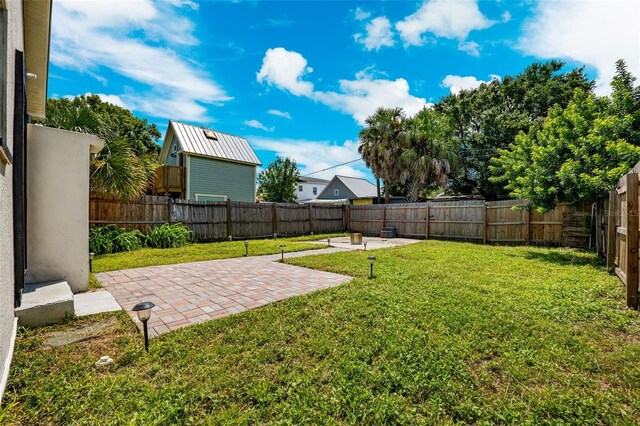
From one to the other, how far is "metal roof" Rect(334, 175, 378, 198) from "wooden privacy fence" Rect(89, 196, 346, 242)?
43.3 ft

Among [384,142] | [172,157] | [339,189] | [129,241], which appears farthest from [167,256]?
[339,189]

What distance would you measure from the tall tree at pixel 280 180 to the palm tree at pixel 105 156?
1837 cm

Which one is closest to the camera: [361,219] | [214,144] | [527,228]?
[527,228]

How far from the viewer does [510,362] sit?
2350 mm

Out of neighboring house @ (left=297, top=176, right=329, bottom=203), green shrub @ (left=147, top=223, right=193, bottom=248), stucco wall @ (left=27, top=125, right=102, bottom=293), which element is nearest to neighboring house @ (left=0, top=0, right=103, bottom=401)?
stucco wall @ (left=27, top=125, right=102, bottom=293)

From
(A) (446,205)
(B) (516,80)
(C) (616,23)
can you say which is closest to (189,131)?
(A) (446,205)

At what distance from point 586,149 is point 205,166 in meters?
15.9

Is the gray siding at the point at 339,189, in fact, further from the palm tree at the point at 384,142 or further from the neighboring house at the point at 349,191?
the palm tree at the point at 384,142

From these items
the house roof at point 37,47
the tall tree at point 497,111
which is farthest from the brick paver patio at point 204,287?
the tall tree at point 497,111

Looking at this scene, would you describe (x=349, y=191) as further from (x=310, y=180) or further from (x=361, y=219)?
(x=361, y=219)

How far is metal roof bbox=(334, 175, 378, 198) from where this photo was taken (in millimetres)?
29878

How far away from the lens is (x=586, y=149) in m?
6.86

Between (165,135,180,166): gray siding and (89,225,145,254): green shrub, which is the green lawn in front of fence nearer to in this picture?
(89,225,145,254): green shrub

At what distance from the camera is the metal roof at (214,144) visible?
15.5 meters
